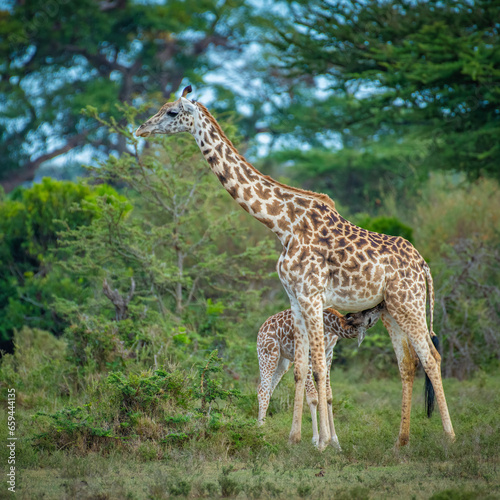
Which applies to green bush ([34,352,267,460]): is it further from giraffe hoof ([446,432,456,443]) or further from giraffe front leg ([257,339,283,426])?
giraffe hoof ([446,432,456,443])

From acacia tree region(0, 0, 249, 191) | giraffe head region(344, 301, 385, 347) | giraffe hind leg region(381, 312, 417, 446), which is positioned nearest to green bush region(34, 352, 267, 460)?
giraffe head region(344, 301, 385, 347)

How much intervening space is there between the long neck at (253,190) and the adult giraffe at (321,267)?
11mm

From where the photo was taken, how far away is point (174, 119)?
7.63 meters

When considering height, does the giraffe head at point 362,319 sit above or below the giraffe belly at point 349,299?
below

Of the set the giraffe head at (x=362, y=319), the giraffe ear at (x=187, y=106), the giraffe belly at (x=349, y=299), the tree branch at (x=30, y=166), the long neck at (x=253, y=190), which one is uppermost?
the giraffe ear at (x=187, y=106)

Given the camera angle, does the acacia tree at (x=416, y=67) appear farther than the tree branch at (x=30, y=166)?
No

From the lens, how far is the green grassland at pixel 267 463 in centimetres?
550

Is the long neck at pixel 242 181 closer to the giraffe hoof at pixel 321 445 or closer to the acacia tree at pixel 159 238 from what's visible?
the giraffe hoof at pixel 321 445

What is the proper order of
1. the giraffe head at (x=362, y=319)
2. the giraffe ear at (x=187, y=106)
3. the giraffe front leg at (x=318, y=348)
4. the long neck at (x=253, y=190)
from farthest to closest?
1. the giraffe head at (x=362, y=319)
2. the giraffe ear at (x=187, y=106)
3. the long neck at (x=253, y=190)
4. the giraffe front leg at (x=318, y=348)

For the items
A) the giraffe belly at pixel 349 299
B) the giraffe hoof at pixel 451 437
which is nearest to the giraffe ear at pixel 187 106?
the giraffe belly at pixel 349 299

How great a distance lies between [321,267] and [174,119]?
7.99 ft

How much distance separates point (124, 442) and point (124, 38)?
25801mm

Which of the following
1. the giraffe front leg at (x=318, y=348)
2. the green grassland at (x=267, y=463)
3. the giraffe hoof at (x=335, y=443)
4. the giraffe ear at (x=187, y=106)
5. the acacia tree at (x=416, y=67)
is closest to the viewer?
the green grassland at (x=267, y=463)

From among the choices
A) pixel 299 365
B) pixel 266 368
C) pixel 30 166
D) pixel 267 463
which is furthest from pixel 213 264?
pixel 30 166
